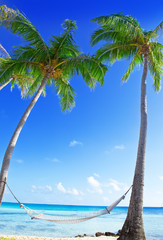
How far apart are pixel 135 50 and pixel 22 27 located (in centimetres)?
320

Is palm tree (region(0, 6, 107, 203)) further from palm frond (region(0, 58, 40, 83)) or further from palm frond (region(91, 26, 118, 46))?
palm frond (region(91, 26, 118, 46))

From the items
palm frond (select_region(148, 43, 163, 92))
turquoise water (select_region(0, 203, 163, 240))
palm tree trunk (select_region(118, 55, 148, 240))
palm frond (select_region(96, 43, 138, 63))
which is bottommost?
turquoise water (select_region(0, 203, 163, 240))

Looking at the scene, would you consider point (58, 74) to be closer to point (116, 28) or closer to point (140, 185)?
point (116, 28)

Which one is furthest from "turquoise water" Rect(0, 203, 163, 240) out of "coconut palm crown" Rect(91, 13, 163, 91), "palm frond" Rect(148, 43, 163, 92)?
"coconut palm crown" Rect(91, 13, 163, 91)

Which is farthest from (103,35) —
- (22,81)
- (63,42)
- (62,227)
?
(62,227)

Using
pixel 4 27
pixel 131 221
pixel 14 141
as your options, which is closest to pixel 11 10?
pixel 4 27

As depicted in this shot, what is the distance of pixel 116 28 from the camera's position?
533 centimetres

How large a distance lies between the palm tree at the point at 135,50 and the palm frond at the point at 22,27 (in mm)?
1609

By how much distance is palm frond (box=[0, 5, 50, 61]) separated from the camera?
4.93 m

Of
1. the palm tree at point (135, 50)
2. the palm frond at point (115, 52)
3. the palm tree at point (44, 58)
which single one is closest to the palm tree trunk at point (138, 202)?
the palm tree at point (135, 50)

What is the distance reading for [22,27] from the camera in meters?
5.23

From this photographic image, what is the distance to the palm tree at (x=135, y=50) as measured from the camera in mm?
4162

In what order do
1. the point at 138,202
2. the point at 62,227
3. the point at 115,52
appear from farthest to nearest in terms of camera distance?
the point at 62,227, the point at 115,52, the point at 138,202

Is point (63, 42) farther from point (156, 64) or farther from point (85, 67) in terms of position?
point (156, 64)
